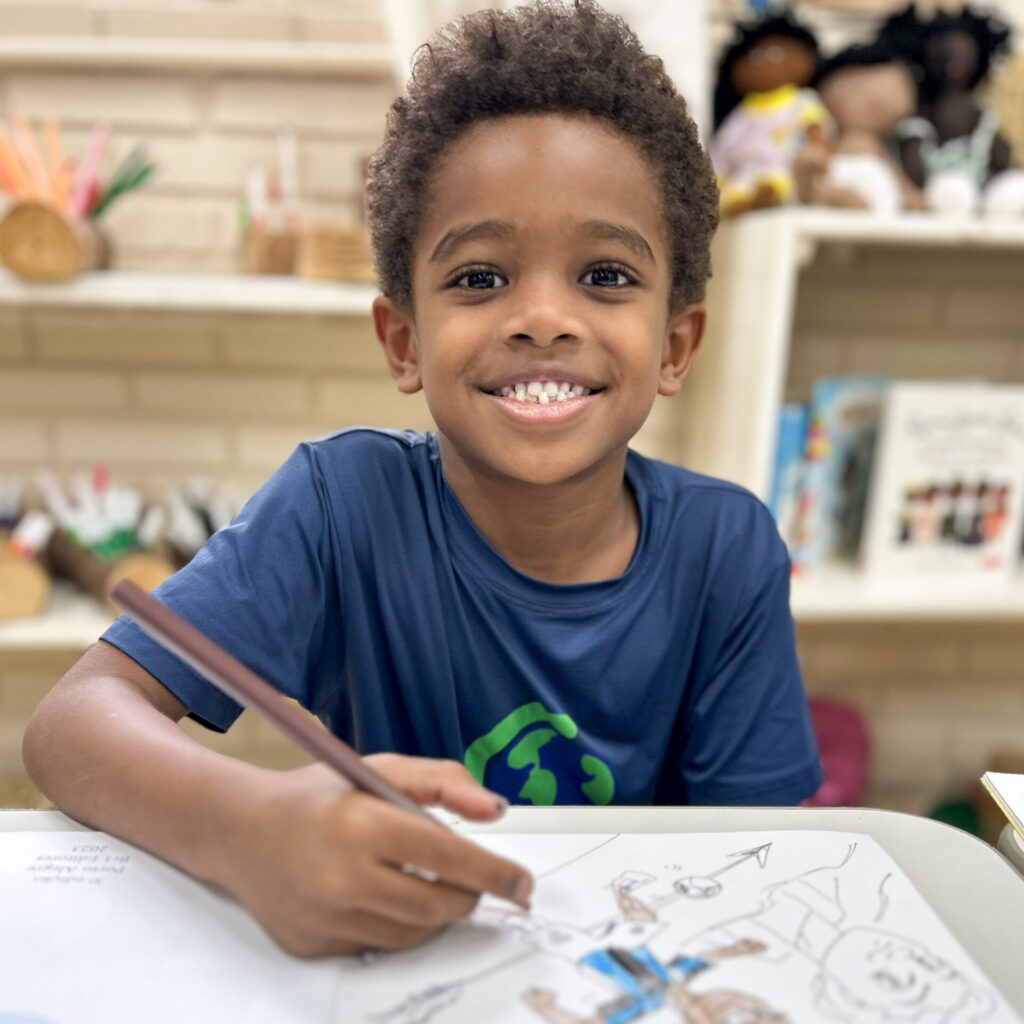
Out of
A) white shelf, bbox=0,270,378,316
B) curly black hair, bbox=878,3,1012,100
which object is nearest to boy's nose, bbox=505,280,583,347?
white shelf, bbox=0,270,378,316

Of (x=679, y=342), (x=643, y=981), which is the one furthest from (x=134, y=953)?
(x=679, y=342)

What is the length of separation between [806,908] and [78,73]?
1405 millimetres

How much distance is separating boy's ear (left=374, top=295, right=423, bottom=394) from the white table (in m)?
0.37

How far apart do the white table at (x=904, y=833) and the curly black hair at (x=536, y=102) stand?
0.40 metres

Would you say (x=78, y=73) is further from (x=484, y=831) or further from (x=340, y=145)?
(x=484, y=831)

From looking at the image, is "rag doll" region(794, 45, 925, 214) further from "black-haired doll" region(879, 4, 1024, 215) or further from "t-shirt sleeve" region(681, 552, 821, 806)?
"t-shirt sleeve" region(681, 552, 821, 806)

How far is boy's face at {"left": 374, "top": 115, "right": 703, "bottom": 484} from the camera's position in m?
0.59

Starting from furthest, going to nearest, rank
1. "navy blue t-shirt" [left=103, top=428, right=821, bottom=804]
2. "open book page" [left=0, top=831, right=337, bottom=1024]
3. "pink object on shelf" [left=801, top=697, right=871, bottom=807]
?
"pink object on shelf" [left=801, top=697, right=871, bottom=807]
"navy blue t-shirt" [left=103, top=428, right=821, bottom=804]
"open book page" [left=0, top=831, right=337, bottom=1024]

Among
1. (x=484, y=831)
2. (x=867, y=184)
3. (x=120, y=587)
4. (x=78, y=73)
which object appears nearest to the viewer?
(x=120, y=587)

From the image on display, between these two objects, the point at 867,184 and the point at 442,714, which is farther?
the point at 867,184

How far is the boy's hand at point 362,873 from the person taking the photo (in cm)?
37

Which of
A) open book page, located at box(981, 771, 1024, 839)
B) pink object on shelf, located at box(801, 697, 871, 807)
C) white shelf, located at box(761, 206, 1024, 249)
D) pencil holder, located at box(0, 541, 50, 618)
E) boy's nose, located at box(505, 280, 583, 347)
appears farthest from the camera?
pink object on shelf, located at box(801, 697, 871, 807)

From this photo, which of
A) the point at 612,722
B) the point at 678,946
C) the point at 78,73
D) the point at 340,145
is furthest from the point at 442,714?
the point at 78,73

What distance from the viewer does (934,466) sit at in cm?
125
